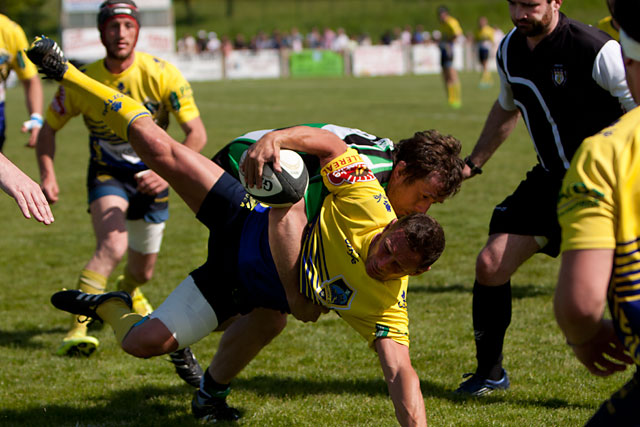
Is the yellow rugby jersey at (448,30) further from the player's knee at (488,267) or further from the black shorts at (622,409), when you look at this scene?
the black shorts at (622,409)

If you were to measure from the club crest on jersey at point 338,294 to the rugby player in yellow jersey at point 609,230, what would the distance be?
1396 mm

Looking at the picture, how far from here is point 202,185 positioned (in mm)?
3957

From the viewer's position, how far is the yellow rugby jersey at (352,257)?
3.45m

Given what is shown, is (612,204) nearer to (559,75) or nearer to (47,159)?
(559,75)

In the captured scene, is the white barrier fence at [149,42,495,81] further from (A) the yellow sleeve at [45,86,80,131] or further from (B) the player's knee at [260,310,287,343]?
(B) the player's knee at [260,310,287,343]

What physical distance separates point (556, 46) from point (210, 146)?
12.1 meters

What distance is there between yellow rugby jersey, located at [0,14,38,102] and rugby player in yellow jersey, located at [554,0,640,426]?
5.87m

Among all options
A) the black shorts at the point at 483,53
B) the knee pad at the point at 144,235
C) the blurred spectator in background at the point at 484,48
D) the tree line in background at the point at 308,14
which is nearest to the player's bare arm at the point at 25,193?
the knee pad at the point at 144,235

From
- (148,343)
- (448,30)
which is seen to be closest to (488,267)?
(148,343)

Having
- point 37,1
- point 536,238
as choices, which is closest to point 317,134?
point 536,238

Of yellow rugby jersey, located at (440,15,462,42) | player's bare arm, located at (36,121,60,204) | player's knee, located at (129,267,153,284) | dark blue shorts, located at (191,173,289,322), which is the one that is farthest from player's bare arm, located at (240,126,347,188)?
yellow rugby jersey, located at (440,15,462,42)

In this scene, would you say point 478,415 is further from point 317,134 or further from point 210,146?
point 210,146

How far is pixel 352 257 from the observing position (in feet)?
11.3

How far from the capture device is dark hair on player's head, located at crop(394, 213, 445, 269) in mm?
3180
